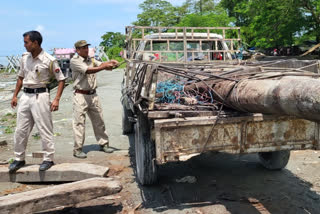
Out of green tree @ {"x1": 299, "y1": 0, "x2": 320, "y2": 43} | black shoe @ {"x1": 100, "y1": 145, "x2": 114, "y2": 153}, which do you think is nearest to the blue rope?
black shoe @ {"x1": 100, "y1": 145, "x2": 114, "y2": 153}

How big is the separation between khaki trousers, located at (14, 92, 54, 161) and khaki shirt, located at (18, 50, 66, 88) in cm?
15

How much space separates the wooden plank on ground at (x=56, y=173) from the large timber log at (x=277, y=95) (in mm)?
1827

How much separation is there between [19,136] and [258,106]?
3.06 meters

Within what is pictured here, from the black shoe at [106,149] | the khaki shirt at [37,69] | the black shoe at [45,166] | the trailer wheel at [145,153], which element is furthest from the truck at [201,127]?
the black shoe at [106,149]

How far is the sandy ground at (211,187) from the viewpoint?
3.29m

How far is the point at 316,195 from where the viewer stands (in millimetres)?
3480

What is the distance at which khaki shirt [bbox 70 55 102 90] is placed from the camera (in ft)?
16.2

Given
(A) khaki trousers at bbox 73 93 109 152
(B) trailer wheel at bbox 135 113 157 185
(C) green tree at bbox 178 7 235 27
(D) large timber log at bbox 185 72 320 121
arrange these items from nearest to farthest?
(D) large timber log at bbox 185 72 320 121, (B) trailer wheel at bbox 135 113 157 185, (A) khaki trousers at bbox 73 93 109 152, (C) green tree at bbox 178 7 235 27

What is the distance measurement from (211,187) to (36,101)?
2388mm

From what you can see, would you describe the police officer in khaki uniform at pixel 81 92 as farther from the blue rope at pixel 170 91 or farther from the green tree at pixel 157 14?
the green tree at pixel 157 14

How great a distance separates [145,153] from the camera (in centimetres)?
356

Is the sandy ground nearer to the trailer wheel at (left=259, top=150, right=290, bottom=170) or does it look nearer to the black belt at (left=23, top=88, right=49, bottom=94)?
the trailer wheel at (left=259, top=150, right=290, bottom=170)

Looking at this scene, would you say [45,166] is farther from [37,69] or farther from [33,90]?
[37,69]

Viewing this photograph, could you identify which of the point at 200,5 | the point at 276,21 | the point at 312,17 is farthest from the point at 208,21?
the point at 200,5
